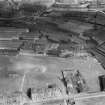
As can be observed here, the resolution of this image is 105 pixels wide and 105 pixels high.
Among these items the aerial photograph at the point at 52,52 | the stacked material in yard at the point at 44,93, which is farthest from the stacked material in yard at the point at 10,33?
the stacked material in yard at the point at 44,93

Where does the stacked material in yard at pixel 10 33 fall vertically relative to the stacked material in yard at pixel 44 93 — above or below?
above

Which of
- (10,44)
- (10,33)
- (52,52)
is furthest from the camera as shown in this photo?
(52,52)

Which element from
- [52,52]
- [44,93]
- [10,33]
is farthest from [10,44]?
[44,93]

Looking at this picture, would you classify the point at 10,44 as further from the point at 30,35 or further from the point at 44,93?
the point at 44,93

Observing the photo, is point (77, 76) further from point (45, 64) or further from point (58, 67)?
point (45, 64)

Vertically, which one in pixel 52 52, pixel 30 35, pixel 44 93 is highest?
pixel 30 35

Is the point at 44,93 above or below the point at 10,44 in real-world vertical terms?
below

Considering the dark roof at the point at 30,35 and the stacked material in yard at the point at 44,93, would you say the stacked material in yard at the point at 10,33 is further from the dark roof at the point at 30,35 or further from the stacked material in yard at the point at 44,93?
the stacked material in yard at the point at 44,93

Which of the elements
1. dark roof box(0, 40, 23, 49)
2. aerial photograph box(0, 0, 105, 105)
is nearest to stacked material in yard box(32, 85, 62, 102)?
aerial photograph box(0, 0, 105, 105)
